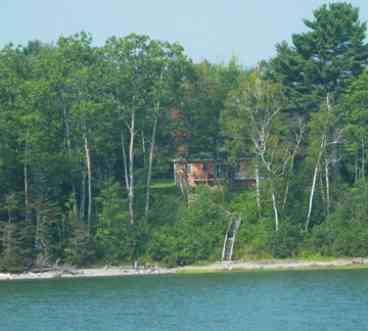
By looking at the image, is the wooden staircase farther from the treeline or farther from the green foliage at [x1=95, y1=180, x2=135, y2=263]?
the green foliage at [x1=95, y1=180, x2=135, y2=263]

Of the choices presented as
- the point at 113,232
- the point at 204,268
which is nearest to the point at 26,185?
the point at 113,232

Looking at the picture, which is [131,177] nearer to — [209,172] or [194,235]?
[194,235]

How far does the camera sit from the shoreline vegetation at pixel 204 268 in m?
55.4

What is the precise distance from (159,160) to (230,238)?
28.1 ft

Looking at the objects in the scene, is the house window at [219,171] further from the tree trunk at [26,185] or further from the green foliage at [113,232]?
the tree trunk at [26,185]

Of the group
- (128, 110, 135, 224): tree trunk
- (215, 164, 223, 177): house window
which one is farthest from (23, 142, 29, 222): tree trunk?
(215, 164, 223, 177): house window

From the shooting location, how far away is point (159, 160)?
64250mm

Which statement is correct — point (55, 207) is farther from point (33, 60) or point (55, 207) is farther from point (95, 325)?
point (95, 325)

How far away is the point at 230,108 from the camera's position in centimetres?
6075

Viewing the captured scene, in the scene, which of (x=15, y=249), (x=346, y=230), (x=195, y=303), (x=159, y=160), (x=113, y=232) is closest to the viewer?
(x=195, y=303)

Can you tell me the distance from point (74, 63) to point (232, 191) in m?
15.0

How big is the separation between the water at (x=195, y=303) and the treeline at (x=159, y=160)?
4554 mm

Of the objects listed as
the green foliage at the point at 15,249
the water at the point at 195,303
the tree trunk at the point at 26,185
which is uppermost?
the tree trunk at the point at 26,185

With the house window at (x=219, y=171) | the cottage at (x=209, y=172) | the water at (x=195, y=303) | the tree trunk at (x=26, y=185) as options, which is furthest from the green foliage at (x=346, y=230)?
the tree trunk at (x=26, y=185)
